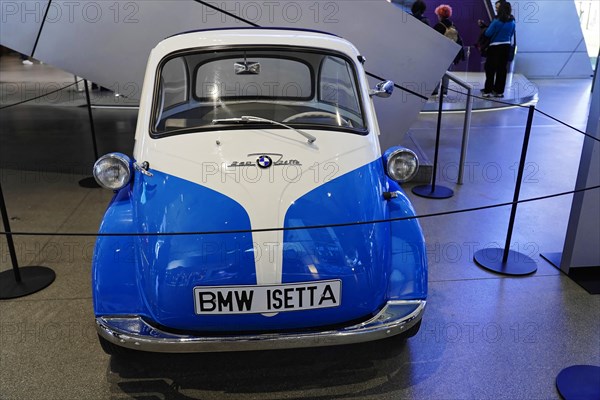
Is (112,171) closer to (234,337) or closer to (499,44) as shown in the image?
(234,337)

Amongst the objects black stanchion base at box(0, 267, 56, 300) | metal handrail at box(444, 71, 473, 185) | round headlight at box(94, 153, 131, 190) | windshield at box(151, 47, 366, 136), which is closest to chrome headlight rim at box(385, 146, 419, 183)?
windshield at box(151, 47, 366, 136)

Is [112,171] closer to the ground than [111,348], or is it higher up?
higher up

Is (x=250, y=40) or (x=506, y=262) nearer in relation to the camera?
(x=250, y=40)

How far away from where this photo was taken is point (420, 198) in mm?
5539

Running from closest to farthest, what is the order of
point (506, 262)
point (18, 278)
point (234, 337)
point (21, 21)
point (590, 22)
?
point (234, 337), point (18, 278), point (506, 262), point (21, 21), point (590, 22)

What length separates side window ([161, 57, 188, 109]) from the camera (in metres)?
3.29

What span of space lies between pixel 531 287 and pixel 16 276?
3.85 m

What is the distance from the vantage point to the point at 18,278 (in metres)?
3.74

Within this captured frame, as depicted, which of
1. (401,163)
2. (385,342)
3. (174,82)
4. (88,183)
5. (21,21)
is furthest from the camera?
(88,183)

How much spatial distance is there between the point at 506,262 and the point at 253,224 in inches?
98.3

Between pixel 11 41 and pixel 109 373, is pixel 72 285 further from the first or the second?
pixel 11 41

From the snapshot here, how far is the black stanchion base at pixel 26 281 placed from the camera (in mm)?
3609

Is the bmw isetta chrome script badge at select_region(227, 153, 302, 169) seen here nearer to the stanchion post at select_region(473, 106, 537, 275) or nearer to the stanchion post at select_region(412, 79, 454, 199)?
the stanchion post at select_region(473, 106, 537, 275)

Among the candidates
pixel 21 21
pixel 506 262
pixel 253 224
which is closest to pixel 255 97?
pixel 253 224
